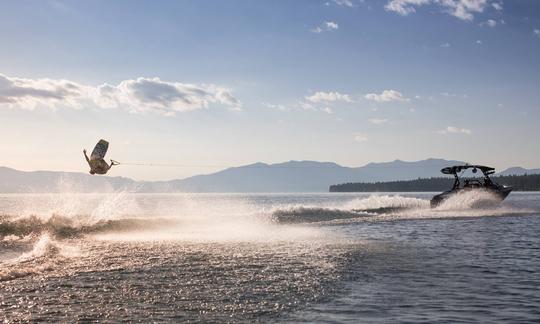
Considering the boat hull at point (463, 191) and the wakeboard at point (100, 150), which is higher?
the wakeboard at point (100, 150)

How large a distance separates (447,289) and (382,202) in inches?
2487

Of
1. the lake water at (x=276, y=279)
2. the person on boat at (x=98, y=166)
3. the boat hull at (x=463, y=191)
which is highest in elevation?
the person on boat at (x=98, y=166)

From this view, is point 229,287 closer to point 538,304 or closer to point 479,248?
point 538,304

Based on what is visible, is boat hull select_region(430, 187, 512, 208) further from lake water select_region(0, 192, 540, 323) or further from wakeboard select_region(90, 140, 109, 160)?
wakeboard select_region(90, 140, 109, 160)

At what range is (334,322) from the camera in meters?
10.4

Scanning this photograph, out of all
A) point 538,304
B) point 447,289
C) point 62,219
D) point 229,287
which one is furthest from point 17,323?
point 62,219

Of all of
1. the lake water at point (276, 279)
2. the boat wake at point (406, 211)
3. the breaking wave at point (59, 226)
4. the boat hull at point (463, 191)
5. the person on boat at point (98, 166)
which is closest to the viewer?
the lake water at point (276, 279)

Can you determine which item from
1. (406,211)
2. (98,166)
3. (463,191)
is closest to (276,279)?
(98,166)

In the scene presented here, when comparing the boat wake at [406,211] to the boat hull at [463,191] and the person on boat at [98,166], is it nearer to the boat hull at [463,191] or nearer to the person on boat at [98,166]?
the boat hull at [463,191]

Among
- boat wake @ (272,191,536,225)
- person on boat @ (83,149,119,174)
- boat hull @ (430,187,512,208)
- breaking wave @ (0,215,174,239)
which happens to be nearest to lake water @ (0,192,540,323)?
breaking wave @ (0,215,174,239)

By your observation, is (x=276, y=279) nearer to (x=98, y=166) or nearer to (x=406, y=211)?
(x=98, y=166)

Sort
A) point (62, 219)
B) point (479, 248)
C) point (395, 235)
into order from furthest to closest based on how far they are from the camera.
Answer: point (62, 219), point (395, 235), point (479, 248)

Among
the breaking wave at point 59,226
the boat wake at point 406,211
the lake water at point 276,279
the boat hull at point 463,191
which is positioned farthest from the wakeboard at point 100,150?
the boat hull at point 463,191

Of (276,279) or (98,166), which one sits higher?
Result: (98,166)
